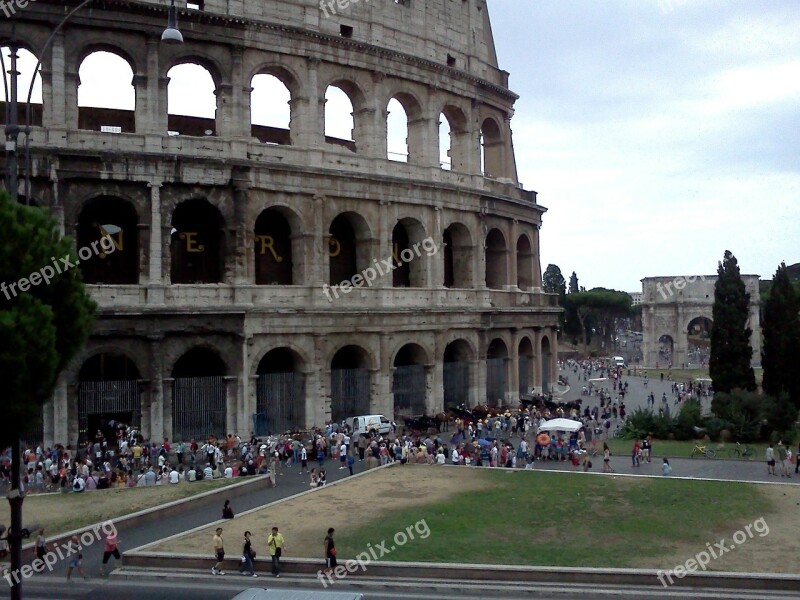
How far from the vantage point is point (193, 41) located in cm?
3053

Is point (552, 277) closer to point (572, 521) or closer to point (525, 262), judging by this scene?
point (525, 262)

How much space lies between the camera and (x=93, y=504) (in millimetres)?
21188

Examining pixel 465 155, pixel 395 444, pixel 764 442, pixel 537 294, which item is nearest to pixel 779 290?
pixel 764 442

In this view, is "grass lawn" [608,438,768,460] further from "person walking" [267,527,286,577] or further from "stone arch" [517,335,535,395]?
"person walking" [267,527,286,577]

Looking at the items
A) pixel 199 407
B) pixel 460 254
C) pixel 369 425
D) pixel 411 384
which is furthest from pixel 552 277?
pixel 199 407

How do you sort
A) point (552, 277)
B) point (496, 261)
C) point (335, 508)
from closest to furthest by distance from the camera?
point (335, 508) → point (496, 261) → point (552, 277)

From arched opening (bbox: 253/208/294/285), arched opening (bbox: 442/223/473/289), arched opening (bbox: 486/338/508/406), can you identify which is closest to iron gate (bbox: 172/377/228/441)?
arched opening (bbox: 253/208/294/285)

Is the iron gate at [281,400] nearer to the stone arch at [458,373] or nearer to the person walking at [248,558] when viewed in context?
the stone arch at [458,373]

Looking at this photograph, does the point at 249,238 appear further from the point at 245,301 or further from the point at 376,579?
the point at 376,579

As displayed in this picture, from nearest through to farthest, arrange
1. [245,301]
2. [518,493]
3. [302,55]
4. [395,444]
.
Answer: [518,493] < [395,444] < [245,301] < [302,55]

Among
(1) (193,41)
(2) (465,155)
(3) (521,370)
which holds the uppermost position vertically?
(1) (193,41)

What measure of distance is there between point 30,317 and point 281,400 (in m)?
20.8

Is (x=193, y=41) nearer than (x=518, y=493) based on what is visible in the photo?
No

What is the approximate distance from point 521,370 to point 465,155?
1238 cm
